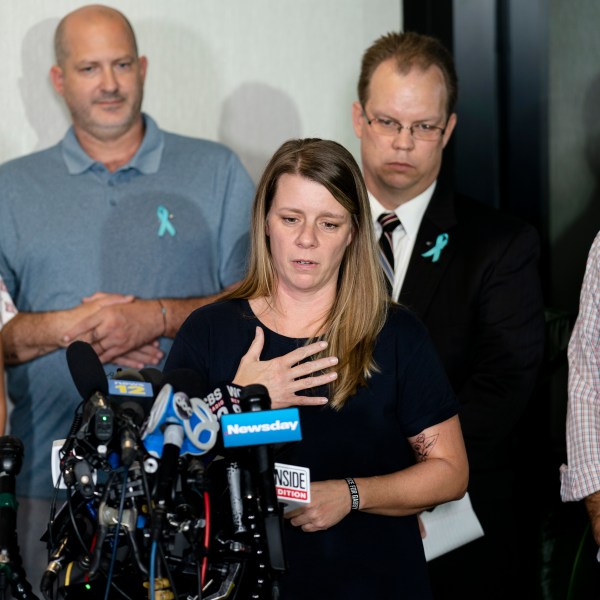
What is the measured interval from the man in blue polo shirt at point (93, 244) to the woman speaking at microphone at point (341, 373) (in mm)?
1078

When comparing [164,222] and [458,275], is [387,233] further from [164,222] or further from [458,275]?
[164,222]

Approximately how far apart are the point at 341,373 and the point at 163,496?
31.1 inches

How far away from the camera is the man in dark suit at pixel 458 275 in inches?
118

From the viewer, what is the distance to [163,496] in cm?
152

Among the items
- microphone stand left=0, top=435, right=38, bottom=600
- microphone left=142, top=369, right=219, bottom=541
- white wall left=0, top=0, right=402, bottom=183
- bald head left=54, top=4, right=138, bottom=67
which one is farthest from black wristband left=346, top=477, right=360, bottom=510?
white wall left=0, top=0, right=402, bottom=183

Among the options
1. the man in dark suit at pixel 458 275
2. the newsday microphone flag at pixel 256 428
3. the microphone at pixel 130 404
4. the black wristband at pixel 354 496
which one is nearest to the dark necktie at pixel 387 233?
the man in dark suit at pixel 458 275

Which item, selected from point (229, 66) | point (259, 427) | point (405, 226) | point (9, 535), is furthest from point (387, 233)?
point (9, 535)

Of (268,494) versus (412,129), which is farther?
(412,129)

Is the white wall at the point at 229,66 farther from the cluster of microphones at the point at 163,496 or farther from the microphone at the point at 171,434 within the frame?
the microphone at the point at 171,434

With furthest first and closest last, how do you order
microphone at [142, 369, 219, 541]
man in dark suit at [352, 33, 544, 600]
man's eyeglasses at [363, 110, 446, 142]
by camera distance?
1. man's eyeglasses at [363, 110, 446, 142]
2. man in dark suit at [352, 33, 544, 600]
3. microphone at [142, 369, 219, 541]

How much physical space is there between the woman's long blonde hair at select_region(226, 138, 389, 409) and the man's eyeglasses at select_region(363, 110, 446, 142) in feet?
2.63

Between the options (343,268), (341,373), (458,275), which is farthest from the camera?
(458,275)

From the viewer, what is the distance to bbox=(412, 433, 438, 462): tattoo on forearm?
224 cm

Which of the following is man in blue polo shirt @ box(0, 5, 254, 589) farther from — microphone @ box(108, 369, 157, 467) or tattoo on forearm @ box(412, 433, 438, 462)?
microphone @ box(108, 369, 157, 467)
